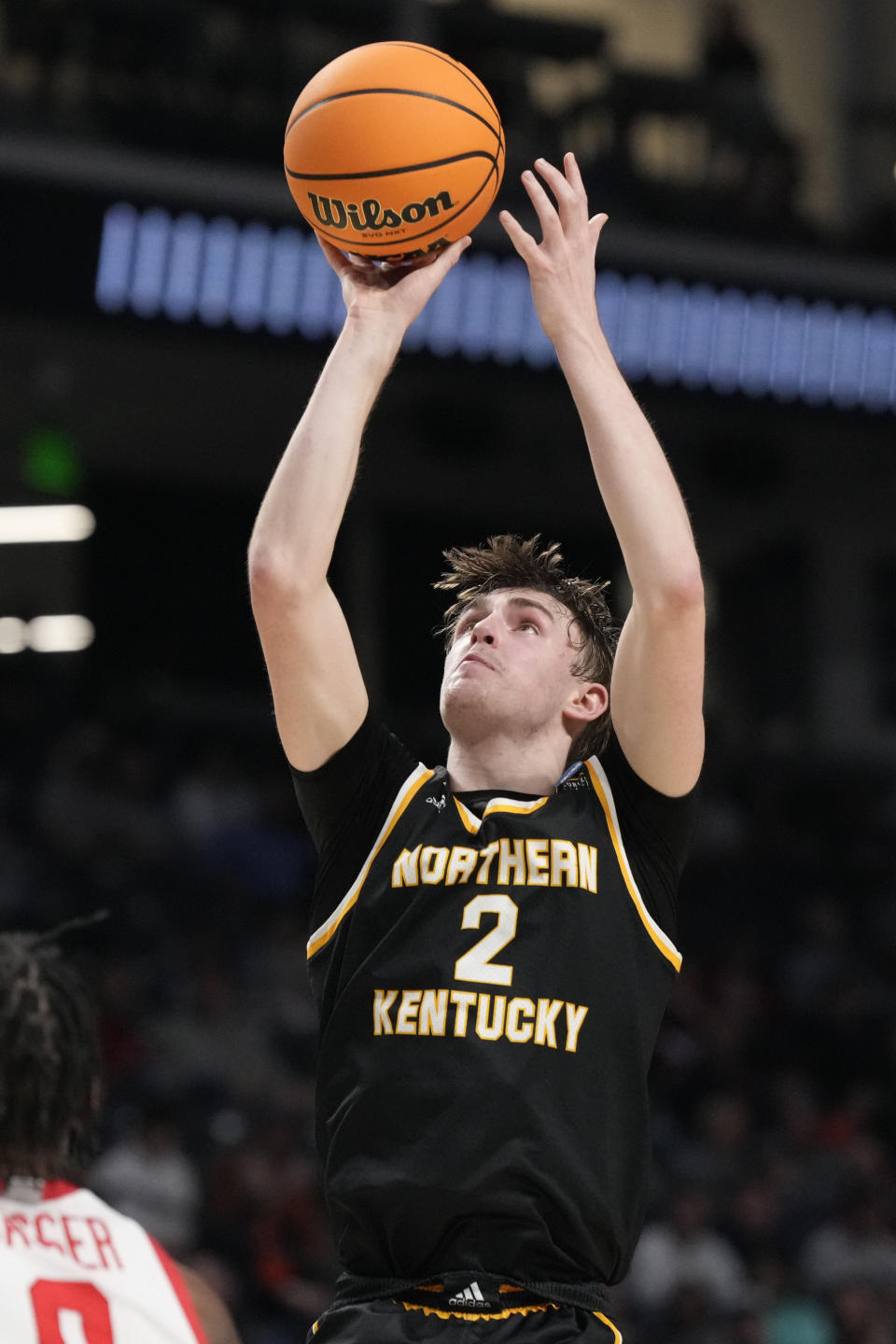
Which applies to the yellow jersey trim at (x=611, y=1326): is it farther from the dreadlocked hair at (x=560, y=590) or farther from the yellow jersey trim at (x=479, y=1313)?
the dreadlocked hair at (x=560, y=590)

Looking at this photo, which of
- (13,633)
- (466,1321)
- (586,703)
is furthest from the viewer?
(13,633)

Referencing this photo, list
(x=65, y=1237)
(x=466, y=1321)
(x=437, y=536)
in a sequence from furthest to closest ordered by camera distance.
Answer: (x=437, y=536), (x=65, y=1237), (x=466, y=1321)

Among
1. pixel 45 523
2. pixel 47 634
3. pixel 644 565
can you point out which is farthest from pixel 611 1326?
pixel 45 523

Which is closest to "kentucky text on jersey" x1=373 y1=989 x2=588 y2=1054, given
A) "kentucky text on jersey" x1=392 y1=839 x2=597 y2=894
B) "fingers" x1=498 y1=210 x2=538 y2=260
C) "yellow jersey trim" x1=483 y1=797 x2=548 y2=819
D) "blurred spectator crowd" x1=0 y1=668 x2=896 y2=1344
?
"kentucky text on jersey" x1=392 y1=839 x2=597 y2=894

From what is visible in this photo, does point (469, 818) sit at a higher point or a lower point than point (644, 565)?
lower

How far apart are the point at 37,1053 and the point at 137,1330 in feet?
1.35

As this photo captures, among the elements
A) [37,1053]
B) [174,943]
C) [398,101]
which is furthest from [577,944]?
[174,943]

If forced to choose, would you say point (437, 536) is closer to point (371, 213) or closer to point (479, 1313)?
point (371, 213)

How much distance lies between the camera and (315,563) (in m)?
2.59

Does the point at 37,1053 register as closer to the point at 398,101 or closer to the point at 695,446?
the point at 398,101

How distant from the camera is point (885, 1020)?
11.7 metres

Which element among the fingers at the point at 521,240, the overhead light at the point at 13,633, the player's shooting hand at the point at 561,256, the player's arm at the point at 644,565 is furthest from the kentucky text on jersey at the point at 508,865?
the overhead light at the point at 13,633

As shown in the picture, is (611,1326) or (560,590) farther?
(560,590)

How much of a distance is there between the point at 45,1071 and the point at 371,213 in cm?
146
